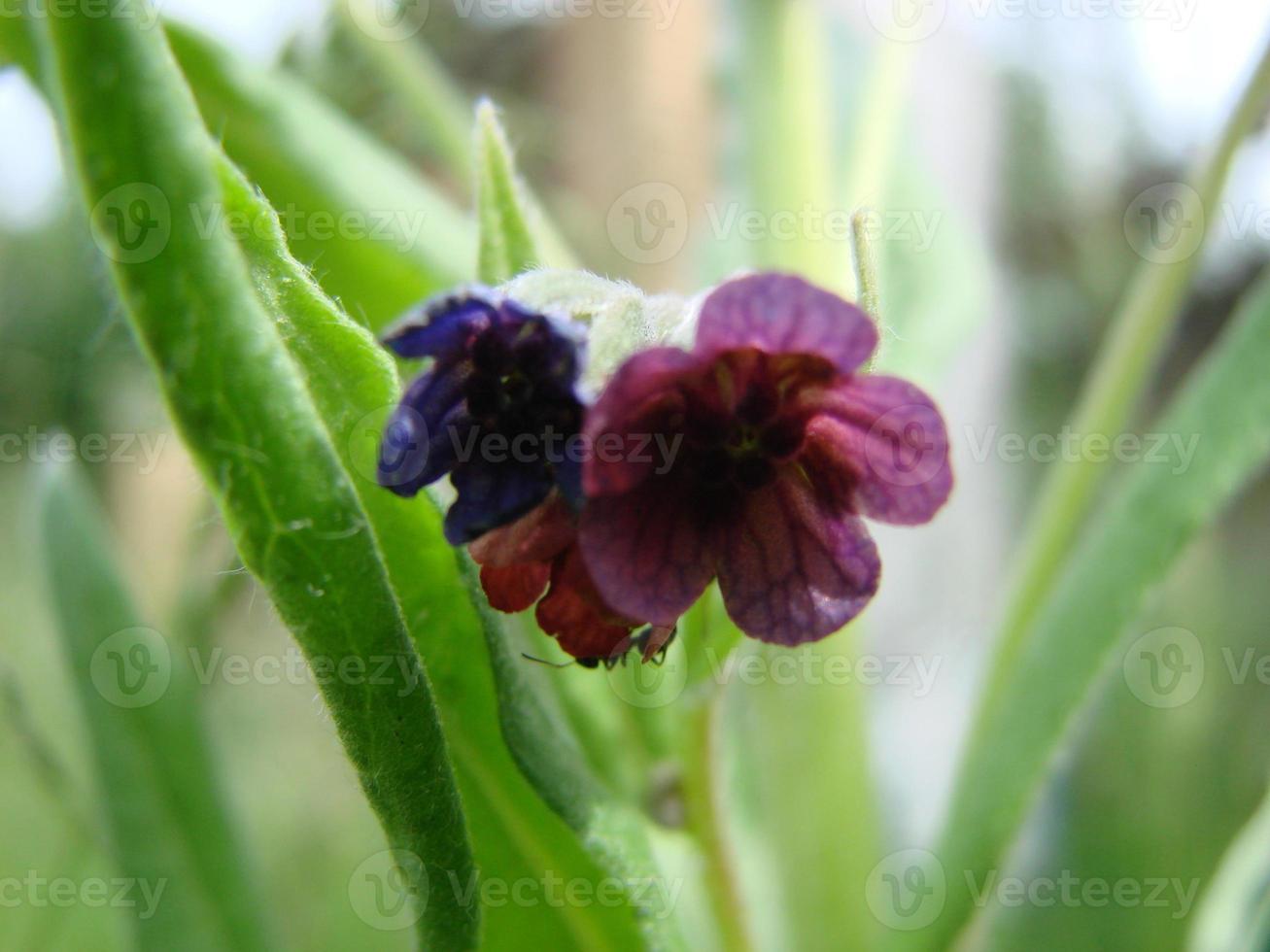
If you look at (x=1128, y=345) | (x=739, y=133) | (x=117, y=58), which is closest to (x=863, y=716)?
(x=1128, y=345)

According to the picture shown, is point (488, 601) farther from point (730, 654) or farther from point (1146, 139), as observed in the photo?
point (1146, 139)

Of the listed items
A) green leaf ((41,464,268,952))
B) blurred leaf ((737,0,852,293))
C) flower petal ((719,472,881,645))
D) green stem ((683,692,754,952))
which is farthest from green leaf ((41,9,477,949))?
blurred leaf ((737,0,852,293))

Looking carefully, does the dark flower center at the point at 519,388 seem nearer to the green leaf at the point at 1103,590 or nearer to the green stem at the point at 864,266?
the green stem at the point at 864,266

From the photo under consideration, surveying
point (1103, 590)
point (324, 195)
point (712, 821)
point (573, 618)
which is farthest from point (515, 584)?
point (324, 195)

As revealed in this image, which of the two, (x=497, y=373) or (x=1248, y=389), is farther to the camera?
(x=1248, y=389)

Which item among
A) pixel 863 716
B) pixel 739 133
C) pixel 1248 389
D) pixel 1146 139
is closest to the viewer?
pixel 1248 389

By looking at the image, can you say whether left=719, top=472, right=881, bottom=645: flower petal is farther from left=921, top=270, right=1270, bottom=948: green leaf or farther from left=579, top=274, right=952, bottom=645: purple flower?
left=921, top=270, right=1270, bottom=948: green leaf

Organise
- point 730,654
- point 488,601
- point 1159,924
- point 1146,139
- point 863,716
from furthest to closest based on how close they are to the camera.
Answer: point 1146,139 → point 1159,924 → point 863,716 → point 730,654 → point 488,601

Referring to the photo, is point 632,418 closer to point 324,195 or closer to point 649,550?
point 649,550

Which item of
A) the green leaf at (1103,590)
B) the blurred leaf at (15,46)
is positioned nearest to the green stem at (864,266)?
the green leaf at (1103,590)
